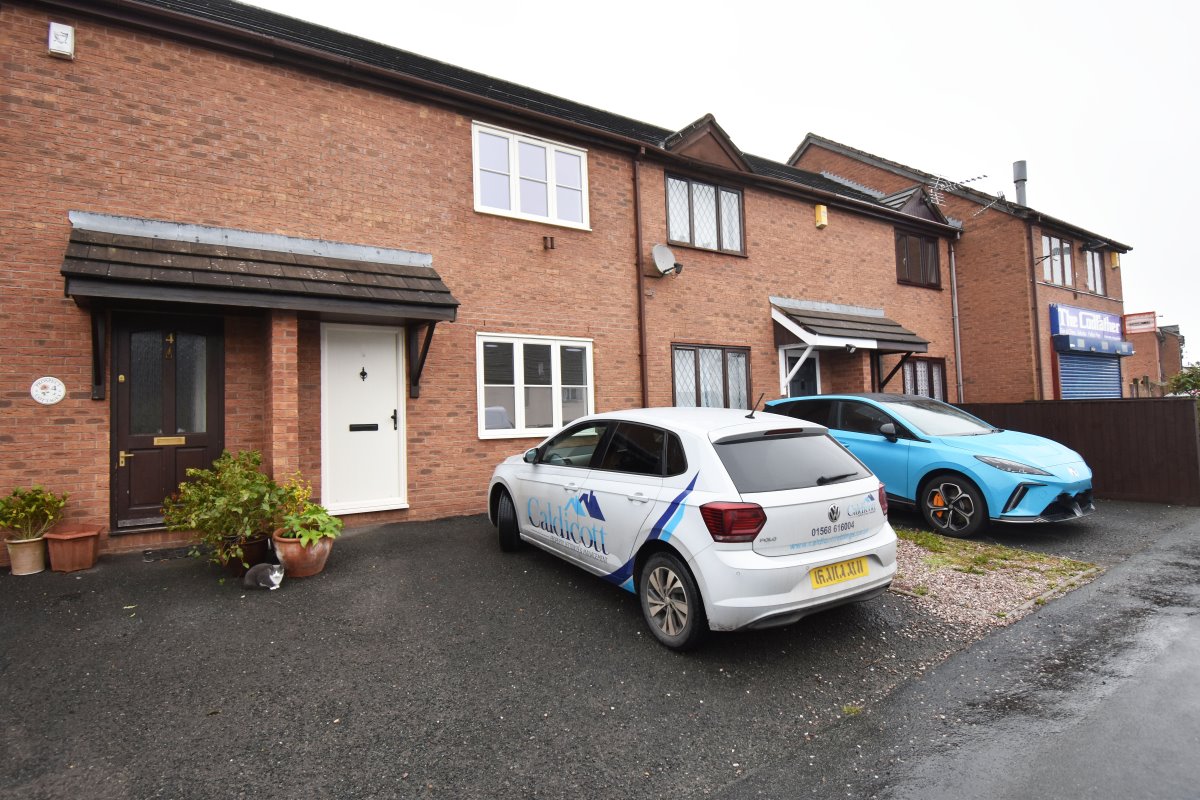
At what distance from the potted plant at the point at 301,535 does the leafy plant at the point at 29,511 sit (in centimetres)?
205

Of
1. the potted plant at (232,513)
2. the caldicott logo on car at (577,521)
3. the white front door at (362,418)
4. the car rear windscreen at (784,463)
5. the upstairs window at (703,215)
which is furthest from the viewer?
the upstairs window at (703,215)

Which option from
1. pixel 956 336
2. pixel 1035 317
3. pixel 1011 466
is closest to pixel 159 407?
pixel 1011 466

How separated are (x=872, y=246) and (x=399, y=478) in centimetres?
1167

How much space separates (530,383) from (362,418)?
2.41 meters

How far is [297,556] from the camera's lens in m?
5.18

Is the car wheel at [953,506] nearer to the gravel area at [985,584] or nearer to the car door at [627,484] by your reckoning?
the gravel area at [985,584]

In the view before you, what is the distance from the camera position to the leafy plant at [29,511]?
16.9 feet

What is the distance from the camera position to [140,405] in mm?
6137

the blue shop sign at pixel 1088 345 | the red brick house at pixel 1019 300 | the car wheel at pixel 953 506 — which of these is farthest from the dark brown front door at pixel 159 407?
the blue shop sign at pixel 1088 345

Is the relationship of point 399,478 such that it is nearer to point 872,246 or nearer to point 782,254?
point 782,254

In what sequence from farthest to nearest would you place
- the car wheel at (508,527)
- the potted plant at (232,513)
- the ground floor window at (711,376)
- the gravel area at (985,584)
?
1. the ground floor window at (711,376)
2. the car wheel at (508,527)
3. the potted plant at (232,513)
4. the gravel area at (985,584)

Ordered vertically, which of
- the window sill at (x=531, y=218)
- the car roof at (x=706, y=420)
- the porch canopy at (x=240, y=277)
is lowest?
the car roof at (x=706, y=420)

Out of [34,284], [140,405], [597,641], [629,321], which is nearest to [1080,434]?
[629,321]

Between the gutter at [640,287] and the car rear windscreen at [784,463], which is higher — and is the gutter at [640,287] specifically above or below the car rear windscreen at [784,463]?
above
